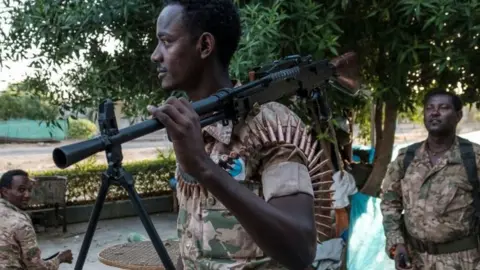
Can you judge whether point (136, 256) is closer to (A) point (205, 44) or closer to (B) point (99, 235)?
(A) point (205, 44)

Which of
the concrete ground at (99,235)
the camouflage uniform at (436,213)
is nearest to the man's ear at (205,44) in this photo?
the camouflage uniform at (436,213)

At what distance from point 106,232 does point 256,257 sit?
7755mm

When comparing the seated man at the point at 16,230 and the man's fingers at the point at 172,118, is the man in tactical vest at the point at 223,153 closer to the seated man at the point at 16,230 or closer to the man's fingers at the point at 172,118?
the man's fingers at the point at 172,118

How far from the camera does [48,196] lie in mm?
8930

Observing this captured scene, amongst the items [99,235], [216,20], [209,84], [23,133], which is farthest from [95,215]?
[23,133]

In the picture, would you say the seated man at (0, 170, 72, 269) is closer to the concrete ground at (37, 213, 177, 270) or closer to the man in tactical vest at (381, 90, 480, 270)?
the man in tactical vest at (381, 90, 480, 270)

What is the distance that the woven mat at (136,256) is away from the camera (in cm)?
427

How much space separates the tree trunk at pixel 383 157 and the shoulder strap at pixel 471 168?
98.0 inches

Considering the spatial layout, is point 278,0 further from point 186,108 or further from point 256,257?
point 186,108

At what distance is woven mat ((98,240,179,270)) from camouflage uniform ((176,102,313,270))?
8.07 feet

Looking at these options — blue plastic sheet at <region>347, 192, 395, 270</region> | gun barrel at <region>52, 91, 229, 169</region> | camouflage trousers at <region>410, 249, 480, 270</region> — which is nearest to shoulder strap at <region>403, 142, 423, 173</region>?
camouflage trousers at <region>410, 249, 480, 270</region>

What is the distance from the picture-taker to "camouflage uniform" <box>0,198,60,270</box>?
4004 mm

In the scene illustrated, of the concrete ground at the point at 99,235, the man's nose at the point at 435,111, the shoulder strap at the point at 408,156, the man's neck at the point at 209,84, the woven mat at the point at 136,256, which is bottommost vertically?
the concrete ground at the point at 99,235

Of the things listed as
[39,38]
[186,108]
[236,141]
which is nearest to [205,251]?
[236,141]
